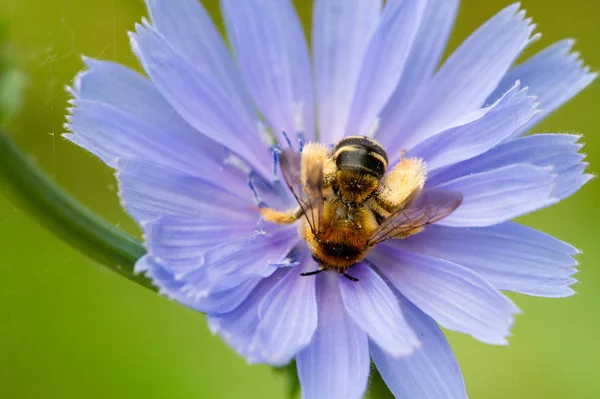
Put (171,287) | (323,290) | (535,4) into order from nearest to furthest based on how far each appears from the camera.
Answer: (171,287) < (323,290) < (535,4)

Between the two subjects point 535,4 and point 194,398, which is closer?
point 194,398

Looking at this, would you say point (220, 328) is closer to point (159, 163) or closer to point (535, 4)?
point (159, 163)

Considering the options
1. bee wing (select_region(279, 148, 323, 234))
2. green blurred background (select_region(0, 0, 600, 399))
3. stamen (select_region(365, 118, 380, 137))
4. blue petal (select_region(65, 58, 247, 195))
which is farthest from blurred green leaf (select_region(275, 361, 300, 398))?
green blurred background (select_region(0, 0, 600, 399))

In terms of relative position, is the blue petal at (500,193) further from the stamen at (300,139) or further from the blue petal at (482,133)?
the stamen at (300,139)

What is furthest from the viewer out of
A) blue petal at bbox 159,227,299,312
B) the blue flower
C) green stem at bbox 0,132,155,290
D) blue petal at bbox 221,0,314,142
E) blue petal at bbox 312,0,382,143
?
blue petal at bbox 312,0,382,143

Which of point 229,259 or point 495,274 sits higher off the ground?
point 495,274

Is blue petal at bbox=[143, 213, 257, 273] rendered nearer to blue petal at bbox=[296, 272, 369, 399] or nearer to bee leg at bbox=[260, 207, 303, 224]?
bee leg at bbox=[260, 207, 303, 224]

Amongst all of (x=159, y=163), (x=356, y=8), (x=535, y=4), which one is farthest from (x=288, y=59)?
(x=535, y=4)
